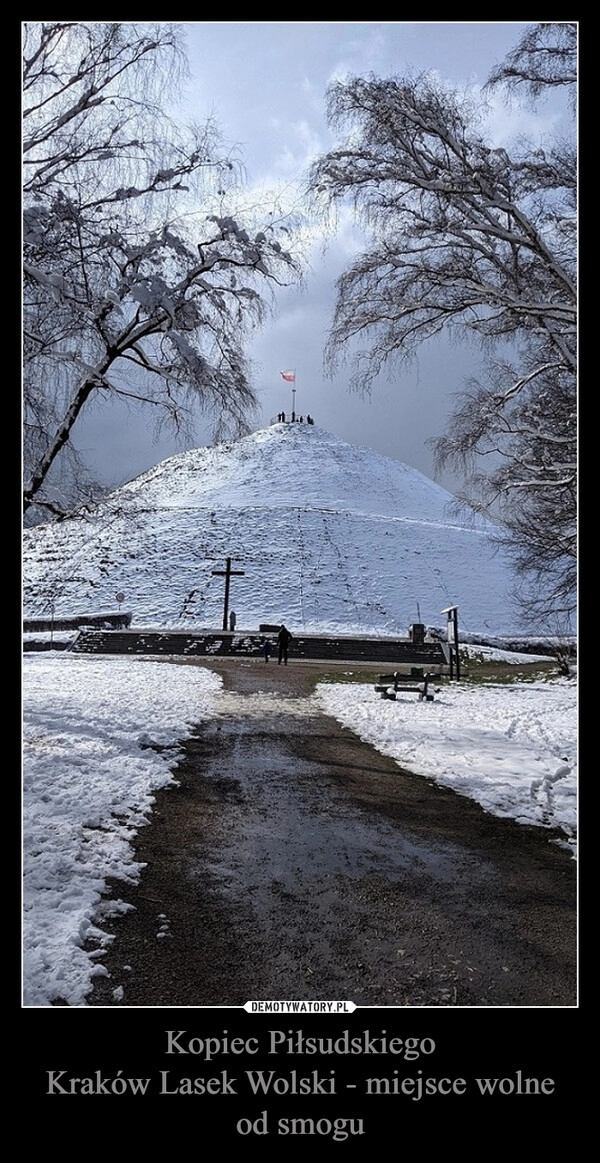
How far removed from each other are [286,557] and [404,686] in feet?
193

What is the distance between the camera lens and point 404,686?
647 inches

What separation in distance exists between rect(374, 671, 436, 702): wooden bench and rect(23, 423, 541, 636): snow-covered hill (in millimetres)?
33746

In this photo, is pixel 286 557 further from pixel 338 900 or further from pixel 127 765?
pixel 338 900

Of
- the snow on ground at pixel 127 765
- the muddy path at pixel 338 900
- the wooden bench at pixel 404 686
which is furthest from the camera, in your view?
the wooden bench at pixel 404 686

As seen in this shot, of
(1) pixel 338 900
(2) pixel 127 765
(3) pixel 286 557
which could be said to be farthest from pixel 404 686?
(3) pixel 286 557

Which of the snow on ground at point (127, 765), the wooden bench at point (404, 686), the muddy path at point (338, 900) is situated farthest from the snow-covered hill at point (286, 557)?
the muddy path at point (338, 900)

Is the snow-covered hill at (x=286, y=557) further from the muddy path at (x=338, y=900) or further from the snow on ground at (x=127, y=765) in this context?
the muddy path at (x=338, y=900)

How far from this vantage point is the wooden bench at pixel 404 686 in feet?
51.6

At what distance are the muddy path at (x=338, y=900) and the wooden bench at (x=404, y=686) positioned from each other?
8.06 metres

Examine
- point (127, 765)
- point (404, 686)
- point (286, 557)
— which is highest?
point (286, 557)

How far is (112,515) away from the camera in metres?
8.97
